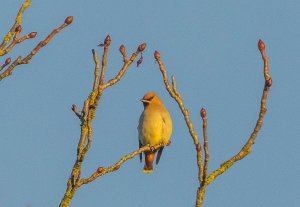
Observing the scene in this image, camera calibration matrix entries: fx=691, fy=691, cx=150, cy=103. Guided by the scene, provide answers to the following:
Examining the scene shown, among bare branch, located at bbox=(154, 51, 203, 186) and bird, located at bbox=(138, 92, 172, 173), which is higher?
bird, located at bbox=(138, 92, 172, 173)

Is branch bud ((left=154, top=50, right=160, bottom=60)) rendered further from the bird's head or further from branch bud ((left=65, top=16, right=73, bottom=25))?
the bird's head

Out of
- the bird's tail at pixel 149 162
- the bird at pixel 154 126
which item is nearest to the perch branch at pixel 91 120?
the bird at pixel 154 126

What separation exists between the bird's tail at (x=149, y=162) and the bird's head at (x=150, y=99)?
78 centimetres

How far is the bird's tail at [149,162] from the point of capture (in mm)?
10742

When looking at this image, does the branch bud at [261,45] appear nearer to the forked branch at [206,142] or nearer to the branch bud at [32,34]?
the forked branch at [206,142]

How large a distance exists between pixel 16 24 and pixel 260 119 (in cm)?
162

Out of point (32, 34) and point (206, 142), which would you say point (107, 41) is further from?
point (206, 142)

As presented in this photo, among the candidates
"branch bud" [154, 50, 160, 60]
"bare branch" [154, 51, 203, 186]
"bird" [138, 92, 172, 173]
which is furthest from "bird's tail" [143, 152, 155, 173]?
"bare branch" [154, 51, 203, 186]

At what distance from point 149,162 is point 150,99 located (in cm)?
101

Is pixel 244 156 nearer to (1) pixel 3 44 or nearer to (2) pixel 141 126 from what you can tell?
(1) pixel 3 44

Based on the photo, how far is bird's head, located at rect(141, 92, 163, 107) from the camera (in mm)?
10867

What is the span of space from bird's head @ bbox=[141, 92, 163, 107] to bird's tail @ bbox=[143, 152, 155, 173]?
2.55 feet

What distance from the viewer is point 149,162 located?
10805 millimetres

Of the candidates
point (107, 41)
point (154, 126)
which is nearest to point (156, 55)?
point (107, 41)
